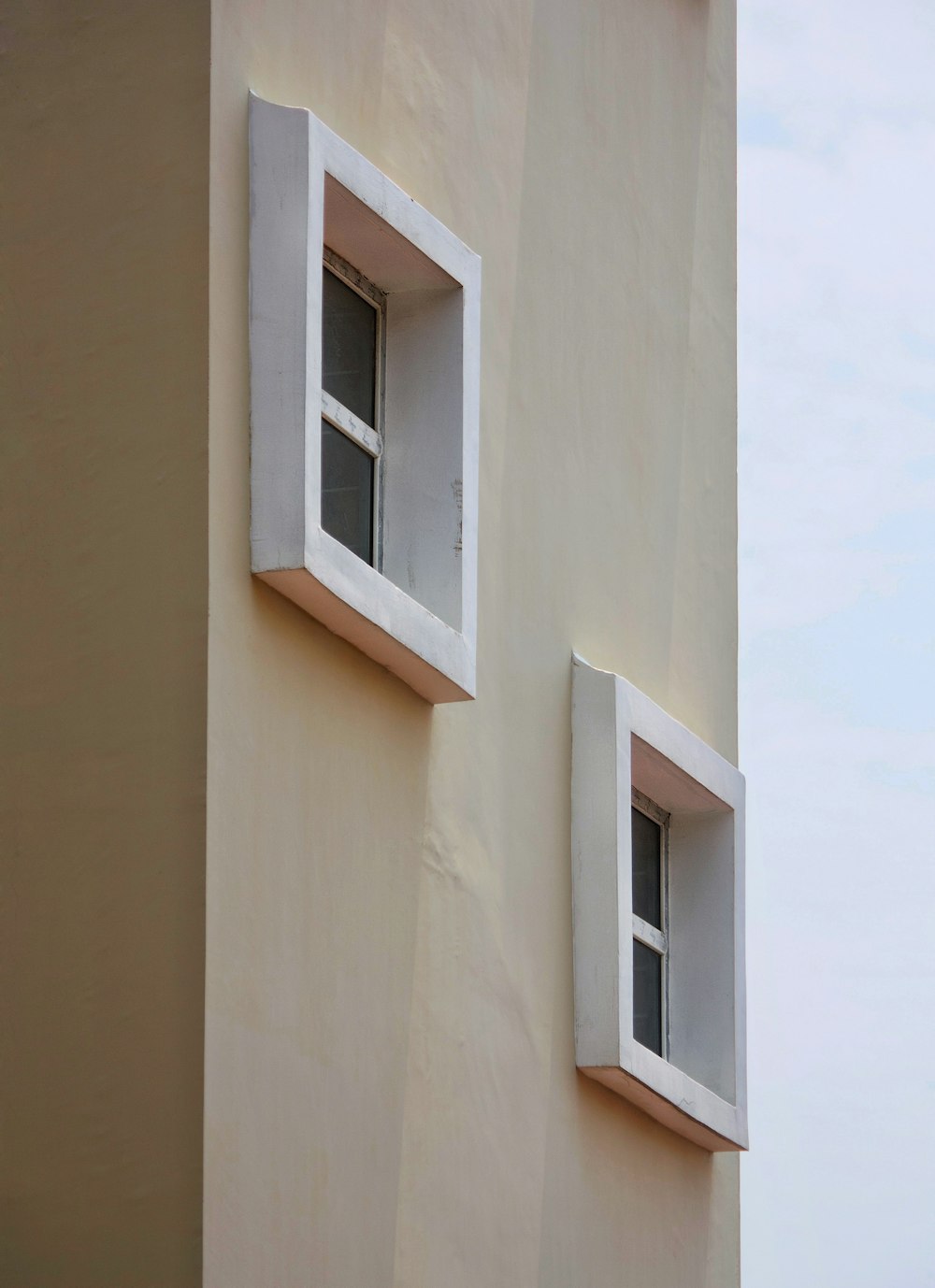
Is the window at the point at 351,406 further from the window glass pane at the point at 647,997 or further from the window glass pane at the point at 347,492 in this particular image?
the window glass pane at the point at 647,997

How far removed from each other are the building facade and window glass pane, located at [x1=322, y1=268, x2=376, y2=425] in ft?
0.47

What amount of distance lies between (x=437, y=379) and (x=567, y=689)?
1.57 metres

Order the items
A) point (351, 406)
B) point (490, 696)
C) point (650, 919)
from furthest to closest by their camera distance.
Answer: point (650, 919)
point (490, 696)
point (351, 406)

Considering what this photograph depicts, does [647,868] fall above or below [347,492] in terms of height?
below

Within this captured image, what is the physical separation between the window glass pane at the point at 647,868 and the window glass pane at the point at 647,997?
0.52 feet

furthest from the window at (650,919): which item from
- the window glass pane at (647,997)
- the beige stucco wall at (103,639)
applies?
the beige stucco wall at (103,639)

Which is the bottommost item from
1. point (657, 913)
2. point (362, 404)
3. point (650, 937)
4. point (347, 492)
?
point (650, 937)

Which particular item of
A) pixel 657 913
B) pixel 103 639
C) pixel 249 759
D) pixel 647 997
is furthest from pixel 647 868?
pixel 103 639

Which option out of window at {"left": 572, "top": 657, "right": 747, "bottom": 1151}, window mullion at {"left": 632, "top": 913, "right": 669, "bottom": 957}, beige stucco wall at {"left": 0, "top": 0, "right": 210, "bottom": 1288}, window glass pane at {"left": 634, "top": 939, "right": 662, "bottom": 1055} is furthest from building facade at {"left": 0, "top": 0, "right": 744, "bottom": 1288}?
window mullion at {"left": 632, "top": 913, "right": 669, "bottom": 957}

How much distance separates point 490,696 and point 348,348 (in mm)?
1330

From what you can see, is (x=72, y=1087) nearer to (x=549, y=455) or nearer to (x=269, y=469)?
(x=269, y=469)

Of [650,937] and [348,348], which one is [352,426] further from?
[650,937]

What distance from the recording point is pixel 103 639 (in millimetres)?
6609

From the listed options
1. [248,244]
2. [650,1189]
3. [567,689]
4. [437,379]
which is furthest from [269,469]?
[650,1189]
